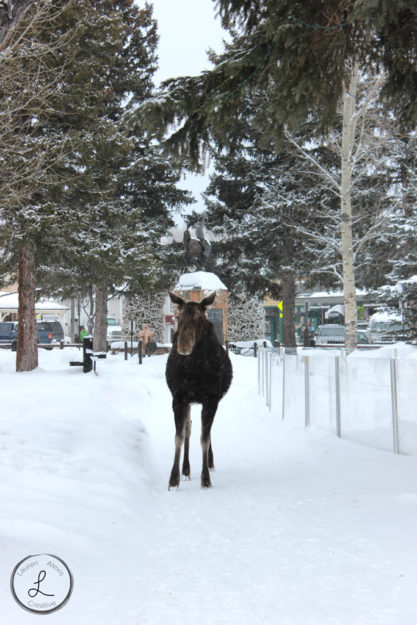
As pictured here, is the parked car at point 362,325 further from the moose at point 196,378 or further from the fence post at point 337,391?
the moose at point 196,378

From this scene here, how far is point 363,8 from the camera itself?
192 inches

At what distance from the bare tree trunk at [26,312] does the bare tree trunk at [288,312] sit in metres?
15.6

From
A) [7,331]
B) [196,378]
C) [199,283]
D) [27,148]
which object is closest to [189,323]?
[196,378]

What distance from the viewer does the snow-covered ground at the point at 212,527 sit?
2.99 metres

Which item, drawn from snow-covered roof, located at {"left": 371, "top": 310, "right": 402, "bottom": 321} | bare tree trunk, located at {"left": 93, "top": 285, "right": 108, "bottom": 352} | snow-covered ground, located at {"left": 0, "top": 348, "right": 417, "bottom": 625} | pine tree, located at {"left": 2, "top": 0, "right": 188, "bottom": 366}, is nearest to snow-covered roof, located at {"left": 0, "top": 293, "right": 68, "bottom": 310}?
bare tree trunk, located at {"left": 93, "top": 285, "right": 108, "bottom": 352}

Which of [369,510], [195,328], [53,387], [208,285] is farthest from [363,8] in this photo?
[208,285]

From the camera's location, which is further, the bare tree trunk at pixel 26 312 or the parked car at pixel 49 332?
the parked car at pixel 49 332

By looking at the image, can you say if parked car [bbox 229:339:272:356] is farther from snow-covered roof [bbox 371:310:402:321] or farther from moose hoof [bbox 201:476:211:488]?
moose hoof [bbox 201:476:211:488]

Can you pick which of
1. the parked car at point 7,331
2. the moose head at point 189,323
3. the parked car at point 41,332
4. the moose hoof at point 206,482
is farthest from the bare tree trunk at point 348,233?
the parked car at point 7,331

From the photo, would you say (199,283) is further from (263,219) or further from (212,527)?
(212,527)

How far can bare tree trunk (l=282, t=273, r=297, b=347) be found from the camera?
2978 cm

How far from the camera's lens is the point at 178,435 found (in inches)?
242

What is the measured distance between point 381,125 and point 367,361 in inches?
461

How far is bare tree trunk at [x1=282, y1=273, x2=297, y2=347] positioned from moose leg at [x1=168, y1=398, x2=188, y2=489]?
23.7 meters
